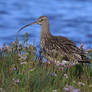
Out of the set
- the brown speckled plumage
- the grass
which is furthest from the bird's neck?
the grass

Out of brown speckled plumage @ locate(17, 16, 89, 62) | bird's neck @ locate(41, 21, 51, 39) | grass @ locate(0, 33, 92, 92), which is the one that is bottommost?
grass @ locate(0, 33, 92, 92)

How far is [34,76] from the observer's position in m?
5.04

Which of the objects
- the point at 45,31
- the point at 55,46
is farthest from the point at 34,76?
the point at 45,31

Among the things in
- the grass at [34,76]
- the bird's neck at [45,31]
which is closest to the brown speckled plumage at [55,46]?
the bird's neck at [45,31]

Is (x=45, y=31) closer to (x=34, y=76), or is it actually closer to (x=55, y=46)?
(x=55, y=46)

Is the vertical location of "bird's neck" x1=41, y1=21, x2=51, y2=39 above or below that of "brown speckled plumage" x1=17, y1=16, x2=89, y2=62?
above

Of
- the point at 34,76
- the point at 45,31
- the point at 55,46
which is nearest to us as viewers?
the point at 34,76

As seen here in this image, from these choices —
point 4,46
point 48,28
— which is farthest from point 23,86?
point 48,28

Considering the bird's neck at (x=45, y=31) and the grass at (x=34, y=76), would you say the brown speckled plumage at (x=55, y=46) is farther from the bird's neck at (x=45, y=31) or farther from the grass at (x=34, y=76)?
the grass at (x=34, y=76)

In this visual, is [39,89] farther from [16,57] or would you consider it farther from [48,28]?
[48,28]

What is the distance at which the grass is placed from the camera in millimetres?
4816

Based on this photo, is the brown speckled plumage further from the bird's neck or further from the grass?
the grass

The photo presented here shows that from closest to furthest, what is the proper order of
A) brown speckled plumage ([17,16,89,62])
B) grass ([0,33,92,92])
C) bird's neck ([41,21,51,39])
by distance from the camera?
1. grass ([0,33,92,92])
2. brown speckled plumage ([17,16,89,62])
3. bird's neck ([41,21,51,39])

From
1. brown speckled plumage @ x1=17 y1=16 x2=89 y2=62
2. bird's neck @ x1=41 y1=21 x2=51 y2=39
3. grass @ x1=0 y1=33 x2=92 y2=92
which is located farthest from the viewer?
bird's neck @ x1=41 y1=21 x2=51 y2=39
